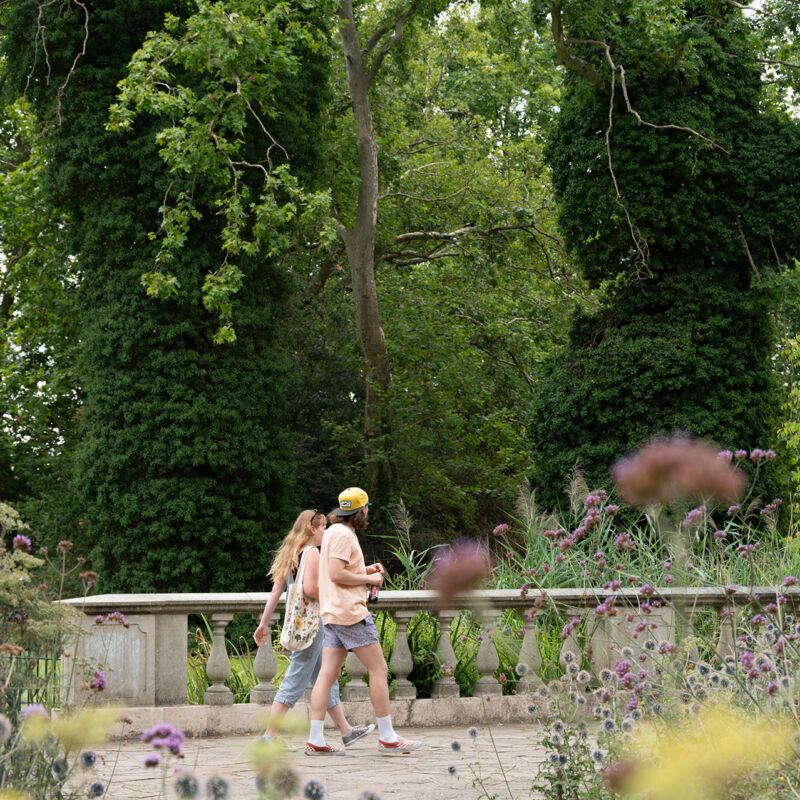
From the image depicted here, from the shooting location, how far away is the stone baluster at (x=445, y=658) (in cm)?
775

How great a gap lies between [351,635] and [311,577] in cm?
46

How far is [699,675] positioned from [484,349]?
1616cm

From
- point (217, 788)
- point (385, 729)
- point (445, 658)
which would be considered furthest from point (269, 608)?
point (217, 788)

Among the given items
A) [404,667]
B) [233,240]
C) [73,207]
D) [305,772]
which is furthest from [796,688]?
[73,207]

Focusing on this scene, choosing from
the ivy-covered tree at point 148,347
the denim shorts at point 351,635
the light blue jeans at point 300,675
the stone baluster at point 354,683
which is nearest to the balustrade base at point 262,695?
the stone baluster at point 354,683

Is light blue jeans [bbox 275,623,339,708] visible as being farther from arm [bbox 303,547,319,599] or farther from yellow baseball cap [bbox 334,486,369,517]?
yellow baseball cap [bbox 334,486,369,517]

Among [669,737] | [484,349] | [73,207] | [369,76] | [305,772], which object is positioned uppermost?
[369,76]

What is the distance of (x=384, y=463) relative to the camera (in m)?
18.1

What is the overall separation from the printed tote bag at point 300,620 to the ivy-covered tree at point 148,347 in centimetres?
829

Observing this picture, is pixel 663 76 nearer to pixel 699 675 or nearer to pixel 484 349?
pixel 484 349

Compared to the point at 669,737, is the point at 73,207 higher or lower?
higher

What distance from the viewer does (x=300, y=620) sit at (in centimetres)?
648

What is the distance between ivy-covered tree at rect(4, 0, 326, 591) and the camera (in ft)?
48.3

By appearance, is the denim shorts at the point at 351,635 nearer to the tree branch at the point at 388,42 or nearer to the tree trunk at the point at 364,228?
the tree trunk at the point at 364,228
